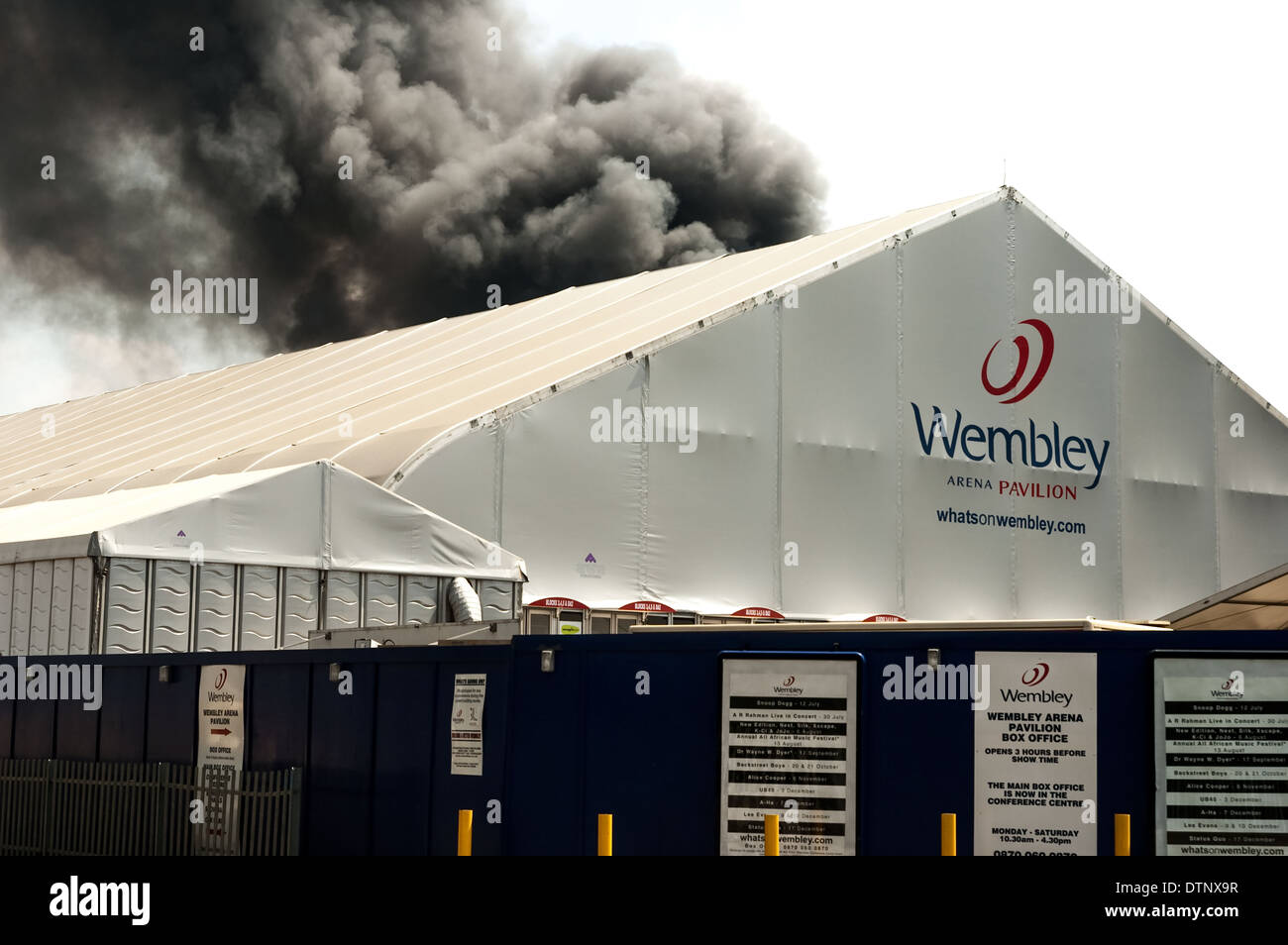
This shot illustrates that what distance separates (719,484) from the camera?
27.8m

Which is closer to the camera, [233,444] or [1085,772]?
[1085,772]

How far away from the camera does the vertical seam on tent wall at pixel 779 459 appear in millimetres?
28656

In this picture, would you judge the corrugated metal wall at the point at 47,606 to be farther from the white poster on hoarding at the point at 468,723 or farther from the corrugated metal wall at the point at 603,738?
the white poster on hoarding at the point at 468,723

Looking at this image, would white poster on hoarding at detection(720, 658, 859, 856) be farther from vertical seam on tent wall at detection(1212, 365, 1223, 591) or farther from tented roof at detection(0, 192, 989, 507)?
vertical seam on tent wall at detection(1212, 365, 1223, 591)

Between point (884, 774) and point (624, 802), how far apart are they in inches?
80.2

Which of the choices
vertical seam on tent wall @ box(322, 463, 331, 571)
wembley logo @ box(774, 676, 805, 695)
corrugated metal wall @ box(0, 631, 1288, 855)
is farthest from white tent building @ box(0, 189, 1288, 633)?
wembley logo @ box(774, 676, 805, 695)

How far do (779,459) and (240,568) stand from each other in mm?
11018

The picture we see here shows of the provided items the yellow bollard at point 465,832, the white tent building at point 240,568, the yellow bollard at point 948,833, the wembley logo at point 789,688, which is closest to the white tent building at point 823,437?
the white tent building at point 240,568

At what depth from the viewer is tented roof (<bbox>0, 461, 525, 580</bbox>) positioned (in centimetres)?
2048

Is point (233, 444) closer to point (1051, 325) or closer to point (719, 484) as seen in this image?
point (719, 484)

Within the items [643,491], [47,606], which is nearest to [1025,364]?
[643,491]

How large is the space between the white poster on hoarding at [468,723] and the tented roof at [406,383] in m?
11.2

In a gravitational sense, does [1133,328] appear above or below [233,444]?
above
